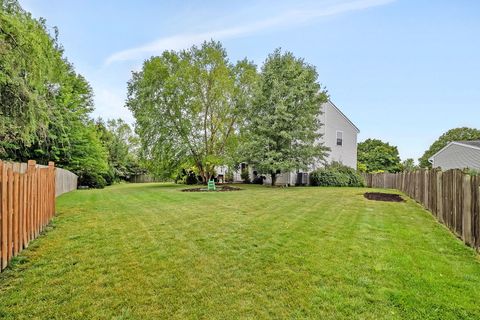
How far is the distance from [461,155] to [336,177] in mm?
10047

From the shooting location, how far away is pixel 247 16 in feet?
45.6

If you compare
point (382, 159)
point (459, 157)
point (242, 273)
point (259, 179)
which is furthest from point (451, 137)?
point (242, 273)

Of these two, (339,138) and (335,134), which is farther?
(339,138)

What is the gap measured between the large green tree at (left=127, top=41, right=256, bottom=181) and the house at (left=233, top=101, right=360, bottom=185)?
6987 millimetres

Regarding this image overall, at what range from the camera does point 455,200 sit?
20.2 feet

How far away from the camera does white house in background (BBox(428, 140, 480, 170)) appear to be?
20.0m

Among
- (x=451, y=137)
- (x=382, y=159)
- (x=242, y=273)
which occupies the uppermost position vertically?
(x=451, y=137)

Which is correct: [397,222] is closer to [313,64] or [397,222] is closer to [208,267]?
[208,267]

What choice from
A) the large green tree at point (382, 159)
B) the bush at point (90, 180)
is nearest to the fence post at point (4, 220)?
the bush at point (90, 180)

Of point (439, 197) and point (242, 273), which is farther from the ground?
point (439, 197)

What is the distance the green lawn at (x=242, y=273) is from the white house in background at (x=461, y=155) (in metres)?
18.1

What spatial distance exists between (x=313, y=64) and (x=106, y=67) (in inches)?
594

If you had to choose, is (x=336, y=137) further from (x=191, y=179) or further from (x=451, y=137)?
(x=451, y=137)

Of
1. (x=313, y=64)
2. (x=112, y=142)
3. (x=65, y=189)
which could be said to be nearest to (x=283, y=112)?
(x=313, y=64)
